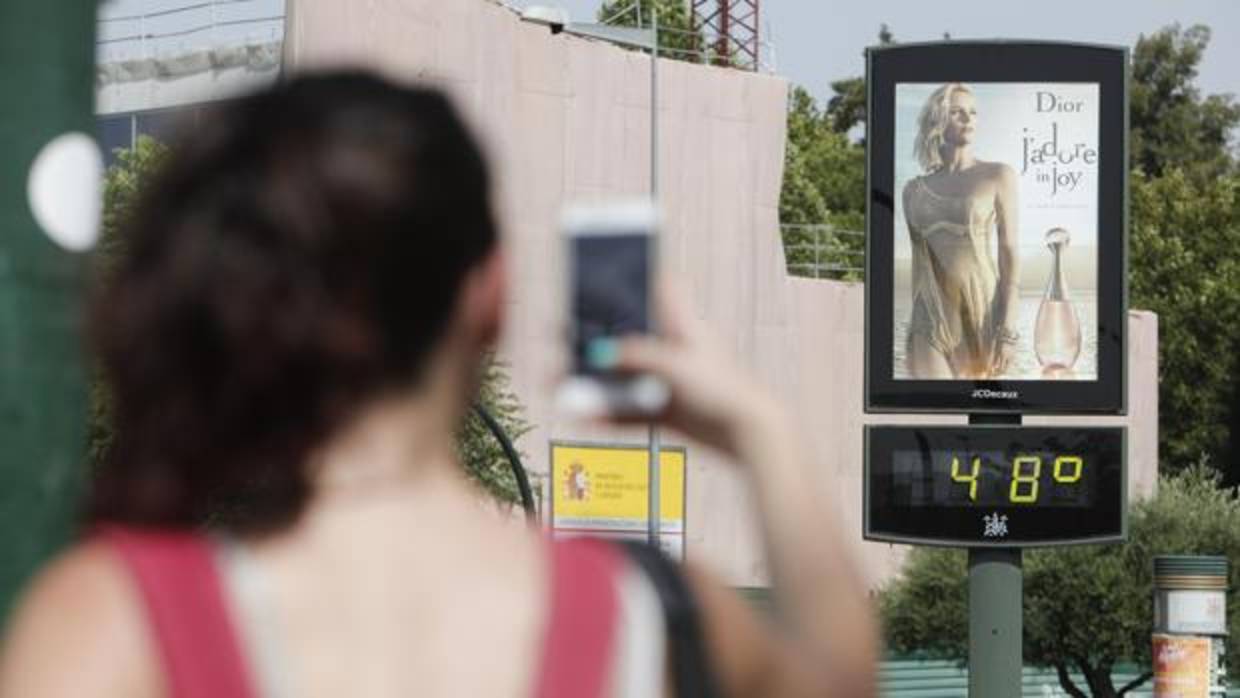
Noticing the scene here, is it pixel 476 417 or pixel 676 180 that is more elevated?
pixel 676 180

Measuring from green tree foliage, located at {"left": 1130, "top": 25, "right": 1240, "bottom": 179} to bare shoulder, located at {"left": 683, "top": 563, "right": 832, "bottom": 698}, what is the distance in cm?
9363

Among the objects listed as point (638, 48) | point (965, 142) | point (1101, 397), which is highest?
point (638, 48)

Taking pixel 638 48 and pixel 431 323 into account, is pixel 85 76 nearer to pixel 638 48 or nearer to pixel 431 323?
pixel 431 323

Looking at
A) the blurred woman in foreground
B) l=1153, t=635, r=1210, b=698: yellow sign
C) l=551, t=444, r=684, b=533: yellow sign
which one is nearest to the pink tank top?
the blurred woman in foreground

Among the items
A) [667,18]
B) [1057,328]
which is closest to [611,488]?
[667,18]

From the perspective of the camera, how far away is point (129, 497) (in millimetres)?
2088

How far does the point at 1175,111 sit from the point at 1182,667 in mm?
64820

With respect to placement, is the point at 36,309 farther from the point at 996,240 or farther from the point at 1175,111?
the point at 1175,111

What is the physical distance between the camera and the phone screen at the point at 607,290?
2.18 metres

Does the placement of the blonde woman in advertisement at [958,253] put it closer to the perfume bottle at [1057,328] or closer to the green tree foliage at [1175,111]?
the perfume bottle at [1057,328]

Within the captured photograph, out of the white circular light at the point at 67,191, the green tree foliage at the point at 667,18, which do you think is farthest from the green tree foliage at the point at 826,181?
the white circular light at the point at 67,191

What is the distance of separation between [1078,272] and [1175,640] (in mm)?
5304

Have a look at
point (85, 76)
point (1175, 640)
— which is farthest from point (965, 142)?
point (85, 76)

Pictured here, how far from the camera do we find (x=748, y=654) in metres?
2.10
